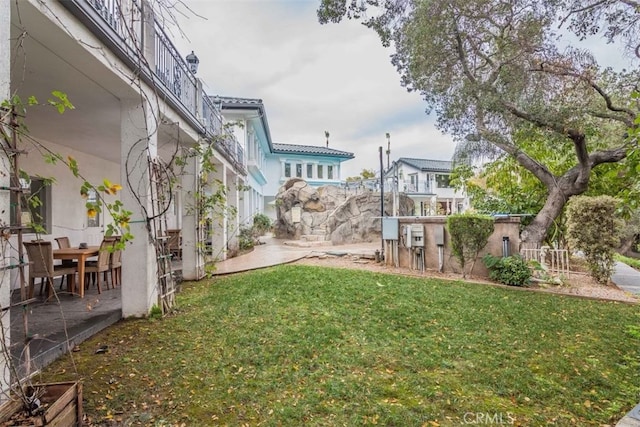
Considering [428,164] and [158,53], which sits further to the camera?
[428,164]

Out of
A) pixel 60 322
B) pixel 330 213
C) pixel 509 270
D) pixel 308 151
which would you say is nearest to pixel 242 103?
pixel 330 213

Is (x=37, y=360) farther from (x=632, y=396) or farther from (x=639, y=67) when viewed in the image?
(x=639, y=67)

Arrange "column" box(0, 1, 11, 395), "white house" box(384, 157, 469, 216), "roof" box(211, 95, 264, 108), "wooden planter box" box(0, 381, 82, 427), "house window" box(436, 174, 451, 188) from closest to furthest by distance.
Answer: "wooden planter box" box(0, 381, 82, 427) < "column" box(0, 1, 11, 395) < "roof" box(211, 95, 264, 108) < "white house" box(384, 157, 469, 216) < "house window" box(436, 174, 451, 188)

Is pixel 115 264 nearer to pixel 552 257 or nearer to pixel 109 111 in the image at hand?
pixel 109 111

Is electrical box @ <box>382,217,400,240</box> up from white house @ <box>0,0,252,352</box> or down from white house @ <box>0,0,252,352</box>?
down

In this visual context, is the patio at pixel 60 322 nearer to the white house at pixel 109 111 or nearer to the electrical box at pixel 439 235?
the white house at pixel 109 111

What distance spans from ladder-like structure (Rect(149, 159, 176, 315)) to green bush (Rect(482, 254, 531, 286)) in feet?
22.9

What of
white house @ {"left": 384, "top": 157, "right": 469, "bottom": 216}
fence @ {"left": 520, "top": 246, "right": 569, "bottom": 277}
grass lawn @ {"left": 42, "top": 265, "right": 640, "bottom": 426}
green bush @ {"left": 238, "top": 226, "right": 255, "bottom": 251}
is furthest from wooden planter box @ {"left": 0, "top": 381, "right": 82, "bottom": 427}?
white house @ {"left": 384, "top": 157, "right": 469, "bottom": 216}

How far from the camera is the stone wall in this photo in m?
14.7

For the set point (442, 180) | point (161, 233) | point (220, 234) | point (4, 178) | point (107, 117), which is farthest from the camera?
point (442, 180)

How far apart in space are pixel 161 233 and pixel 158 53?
3147mm

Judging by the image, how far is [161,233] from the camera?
5156 mm

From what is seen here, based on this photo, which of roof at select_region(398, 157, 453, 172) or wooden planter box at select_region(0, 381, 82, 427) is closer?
wooden planter box at select_region(0, 381, 82, 427)

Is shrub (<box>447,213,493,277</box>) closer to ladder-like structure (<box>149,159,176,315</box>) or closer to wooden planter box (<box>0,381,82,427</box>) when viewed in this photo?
ladder-like structure (<box>149,159,176,315</box>)
